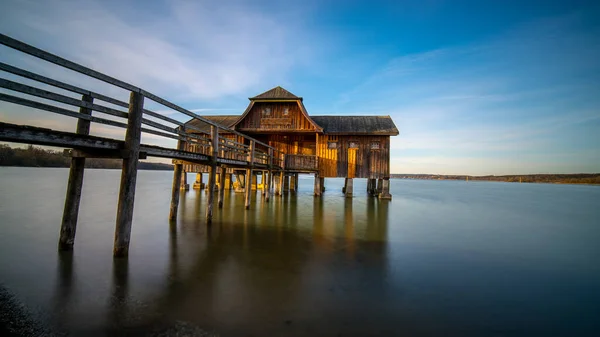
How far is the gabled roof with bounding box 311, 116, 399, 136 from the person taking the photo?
62.3 feet

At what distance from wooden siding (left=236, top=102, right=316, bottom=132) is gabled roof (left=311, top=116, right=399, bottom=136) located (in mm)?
2094

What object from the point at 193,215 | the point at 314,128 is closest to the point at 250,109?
the point at 314,128

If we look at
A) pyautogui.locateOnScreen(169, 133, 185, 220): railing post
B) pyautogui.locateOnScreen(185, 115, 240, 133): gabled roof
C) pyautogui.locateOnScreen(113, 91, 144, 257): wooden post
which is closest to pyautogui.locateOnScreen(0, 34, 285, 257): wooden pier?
pyautogui.locateOnScreen(113, 91, 144, 257): wooden post

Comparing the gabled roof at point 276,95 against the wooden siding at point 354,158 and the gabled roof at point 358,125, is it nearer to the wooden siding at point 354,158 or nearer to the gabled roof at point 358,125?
the gabled roof at point 358,125

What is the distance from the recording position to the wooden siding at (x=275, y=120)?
19422 millimetres

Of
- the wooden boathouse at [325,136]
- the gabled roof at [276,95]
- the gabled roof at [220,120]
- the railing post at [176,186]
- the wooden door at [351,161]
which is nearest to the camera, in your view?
the railing post at [176,186]

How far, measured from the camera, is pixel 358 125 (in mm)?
20391

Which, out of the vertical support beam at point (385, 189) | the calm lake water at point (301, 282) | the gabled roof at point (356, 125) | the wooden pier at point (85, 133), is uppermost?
the gabled roof at point (356, 125)

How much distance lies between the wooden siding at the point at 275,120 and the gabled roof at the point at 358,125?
2094 millimetres

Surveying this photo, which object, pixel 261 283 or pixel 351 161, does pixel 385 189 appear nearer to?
pixel 351 161

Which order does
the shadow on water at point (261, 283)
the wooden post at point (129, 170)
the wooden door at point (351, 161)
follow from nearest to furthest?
the shadow on water at point (261, 283) < the wooden post at point (129, 170) < the wooden door at point (351, 161)

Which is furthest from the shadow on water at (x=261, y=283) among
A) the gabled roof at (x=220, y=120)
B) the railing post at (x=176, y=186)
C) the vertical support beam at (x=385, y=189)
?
the gabled roof at (x=220, y=120)

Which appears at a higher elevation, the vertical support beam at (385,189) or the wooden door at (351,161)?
the wooden door at (351,161)

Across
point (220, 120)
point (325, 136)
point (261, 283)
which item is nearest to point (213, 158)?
point (261, 283)
